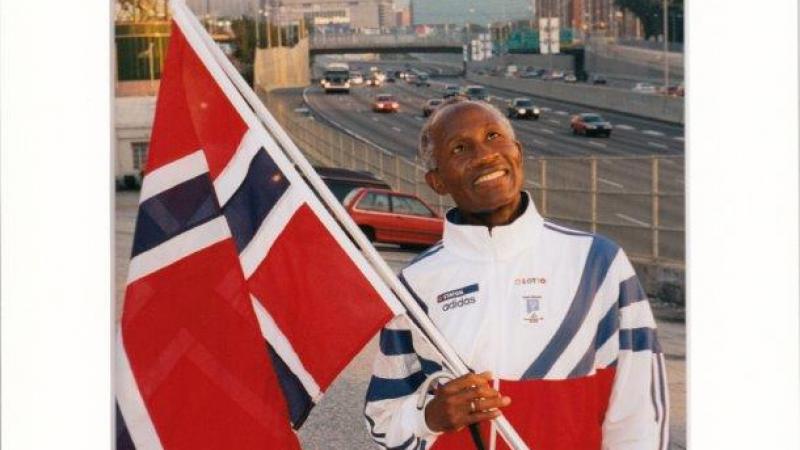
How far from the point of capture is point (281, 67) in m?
3.46

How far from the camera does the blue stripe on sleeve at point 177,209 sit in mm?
2668

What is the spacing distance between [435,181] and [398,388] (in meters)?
0.40

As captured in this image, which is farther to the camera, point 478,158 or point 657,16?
point 657,16

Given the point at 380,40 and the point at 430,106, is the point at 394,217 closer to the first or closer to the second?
the point at 430,106

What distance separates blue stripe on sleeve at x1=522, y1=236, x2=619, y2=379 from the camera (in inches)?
98.5

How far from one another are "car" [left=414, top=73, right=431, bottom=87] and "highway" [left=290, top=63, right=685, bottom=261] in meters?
0.02

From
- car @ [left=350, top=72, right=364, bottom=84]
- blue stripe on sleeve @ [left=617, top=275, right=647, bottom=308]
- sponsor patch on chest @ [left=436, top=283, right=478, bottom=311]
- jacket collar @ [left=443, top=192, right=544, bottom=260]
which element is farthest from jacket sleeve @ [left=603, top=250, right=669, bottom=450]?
car @ [left=350, top=72, right=364, bottom=84]

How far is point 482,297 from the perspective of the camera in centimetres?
261

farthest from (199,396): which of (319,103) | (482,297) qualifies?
(319,103)

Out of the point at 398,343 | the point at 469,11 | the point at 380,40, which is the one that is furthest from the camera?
the point at 380,40

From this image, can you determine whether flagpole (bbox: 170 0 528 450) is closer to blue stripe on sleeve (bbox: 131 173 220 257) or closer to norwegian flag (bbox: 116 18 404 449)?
norwegian flag (bbox: 116 18 404 449)

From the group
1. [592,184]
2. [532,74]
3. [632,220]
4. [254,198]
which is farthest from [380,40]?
[254,198]

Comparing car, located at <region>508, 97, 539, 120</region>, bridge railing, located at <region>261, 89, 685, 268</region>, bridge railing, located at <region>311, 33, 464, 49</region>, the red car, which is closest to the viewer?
the red car
